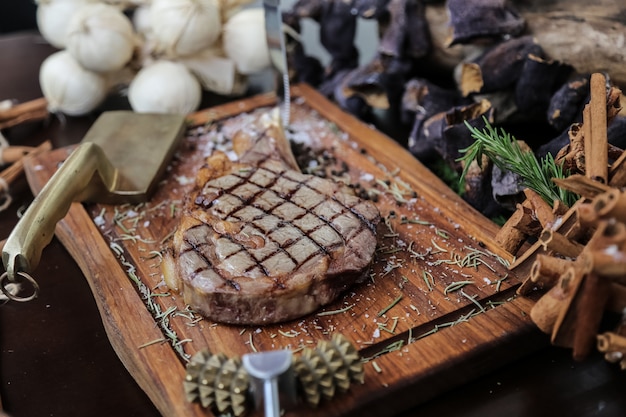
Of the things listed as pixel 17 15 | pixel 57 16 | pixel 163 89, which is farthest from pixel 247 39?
pixel 17 15

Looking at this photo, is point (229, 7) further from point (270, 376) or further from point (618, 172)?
point (270, 376)

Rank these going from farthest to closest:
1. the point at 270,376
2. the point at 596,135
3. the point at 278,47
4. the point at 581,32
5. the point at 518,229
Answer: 1. the point at 278,47
2. the point at 581,32
3. the point at 518,229
4. the point at 596,135
5. the point at 270,376

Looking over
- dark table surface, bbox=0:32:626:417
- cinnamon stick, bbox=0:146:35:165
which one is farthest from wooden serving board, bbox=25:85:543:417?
cinnamon stick, bbox=0:146:35:165

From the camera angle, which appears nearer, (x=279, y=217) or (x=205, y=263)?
(x=205, y=263)

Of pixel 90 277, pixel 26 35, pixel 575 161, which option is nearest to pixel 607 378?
pixel 575 161

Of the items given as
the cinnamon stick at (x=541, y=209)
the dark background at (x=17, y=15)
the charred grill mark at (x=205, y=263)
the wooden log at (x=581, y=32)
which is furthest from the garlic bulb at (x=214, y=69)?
the dark background at (x=17, y=15)

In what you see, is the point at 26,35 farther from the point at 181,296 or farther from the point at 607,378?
the point at 607,378
